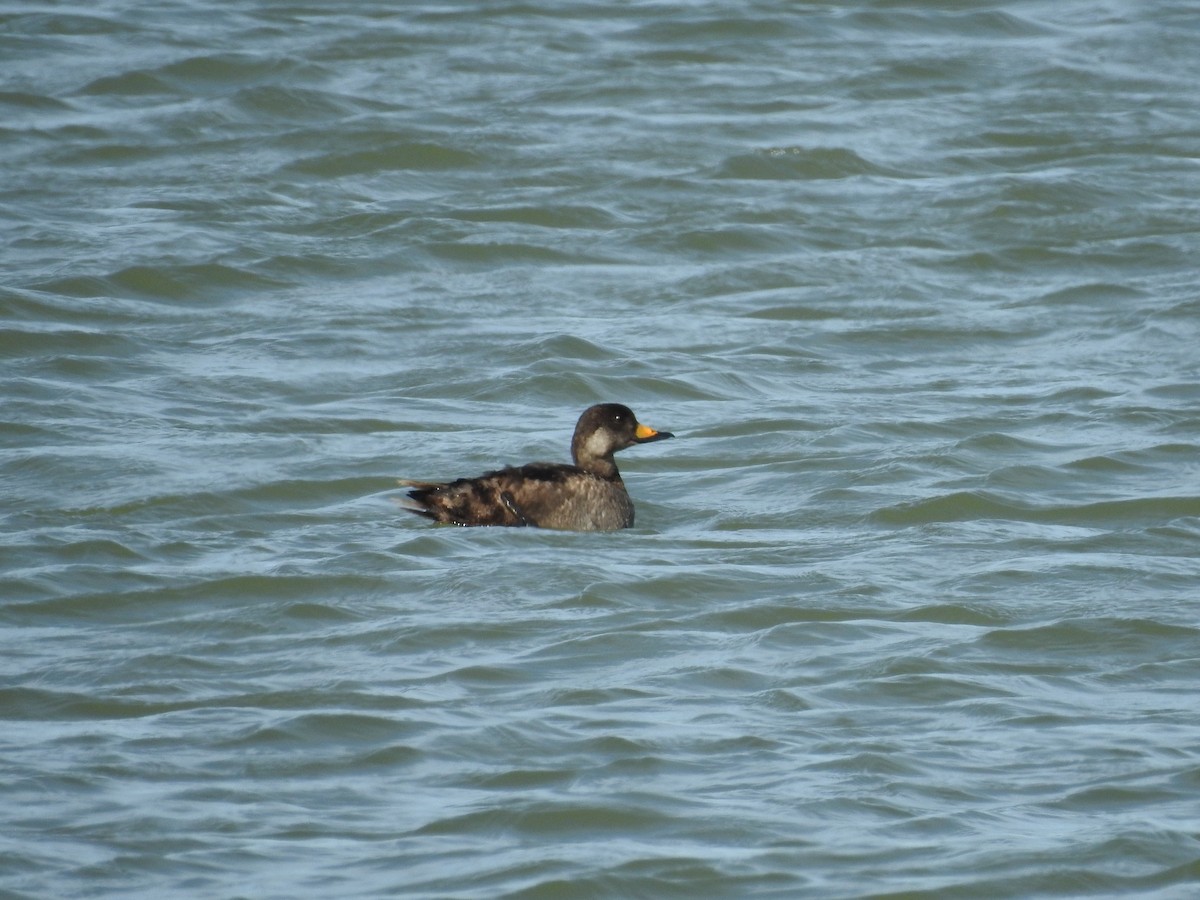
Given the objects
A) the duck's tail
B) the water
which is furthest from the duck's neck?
the duck's tail

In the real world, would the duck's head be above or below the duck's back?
above

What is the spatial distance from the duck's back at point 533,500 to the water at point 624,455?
14 cm

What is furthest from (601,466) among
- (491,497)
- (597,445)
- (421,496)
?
(421,496)

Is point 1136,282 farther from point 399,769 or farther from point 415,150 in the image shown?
point 399,769

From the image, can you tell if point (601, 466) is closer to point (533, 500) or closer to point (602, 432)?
point (602, 432)

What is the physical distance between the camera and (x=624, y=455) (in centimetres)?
1184

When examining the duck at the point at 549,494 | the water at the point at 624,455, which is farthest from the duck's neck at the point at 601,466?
the water at the point at 624,455

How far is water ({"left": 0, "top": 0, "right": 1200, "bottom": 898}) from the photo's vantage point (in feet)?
21.5

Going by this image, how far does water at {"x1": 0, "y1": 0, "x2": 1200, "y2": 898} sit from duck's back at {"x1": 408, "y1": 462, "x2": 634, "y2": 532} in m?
0.14

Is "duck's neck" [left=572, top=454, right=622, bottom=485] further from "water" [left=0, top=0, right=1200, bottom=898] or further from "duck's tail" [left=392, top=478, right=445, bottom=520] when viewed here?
Answer: "duck's tail" [left=392, top=478, right=445, bottom=520]

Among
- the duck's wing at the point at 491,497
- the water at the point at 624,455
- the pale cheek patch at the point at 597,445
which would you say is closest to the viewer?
the water at the point at 624,455

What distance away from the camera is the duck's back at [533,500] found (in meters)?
9.77

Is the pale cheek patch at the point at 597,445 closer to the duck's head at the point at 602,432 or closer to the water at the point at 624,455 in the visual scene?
the duck's head at the point at 602,432

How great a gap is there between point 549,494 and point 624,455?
6.44 feet
